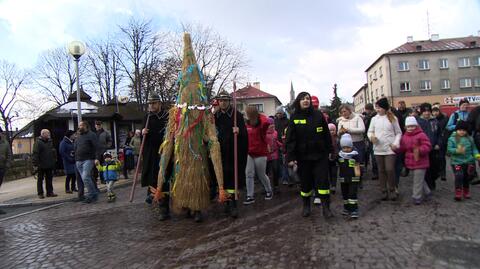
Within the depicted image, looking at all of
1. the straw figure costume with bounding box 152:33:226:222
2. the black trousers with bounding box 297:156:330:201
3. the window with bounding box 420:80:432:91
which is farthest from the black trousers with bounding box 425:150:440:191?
the window with bounding box 420:80:432:91

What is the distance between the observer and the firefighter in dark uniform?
5947 millimetres

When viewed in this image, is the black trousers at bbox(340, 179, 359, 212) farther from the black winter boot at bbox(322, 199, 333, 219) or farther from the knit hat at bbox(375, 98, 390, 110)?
the knit hat at bbox(375, 98, 390, 110)

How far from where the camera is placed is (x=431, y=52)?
54.8m

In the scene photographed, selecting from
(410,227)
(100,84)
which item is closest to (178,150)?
(410,227)

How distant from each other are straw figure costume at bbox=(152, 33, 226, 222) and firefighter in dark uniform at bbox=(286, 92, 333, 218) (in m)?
1.24

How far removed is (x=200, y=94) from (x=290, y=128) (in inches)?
61.1

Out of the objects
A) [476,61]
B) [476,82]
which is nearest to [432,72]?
[476,61]

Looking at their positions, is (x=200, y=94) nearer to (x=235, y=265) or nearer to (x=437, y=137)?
(x=235, y=265)

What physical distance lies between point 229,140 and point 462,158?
4050 millimetres

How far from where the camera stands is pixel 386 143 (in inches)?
275

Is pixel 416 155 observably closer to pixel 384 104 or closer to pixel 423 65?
pixel 384 104

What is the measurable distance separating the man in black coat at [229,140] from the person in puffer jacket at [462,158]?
3639 mm

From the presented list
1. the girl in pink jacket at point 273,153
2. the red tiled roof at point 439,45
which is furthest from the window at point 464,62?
the girl in pink jacket at point 273,153

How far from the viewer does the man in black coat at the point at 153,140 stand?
6.78m
